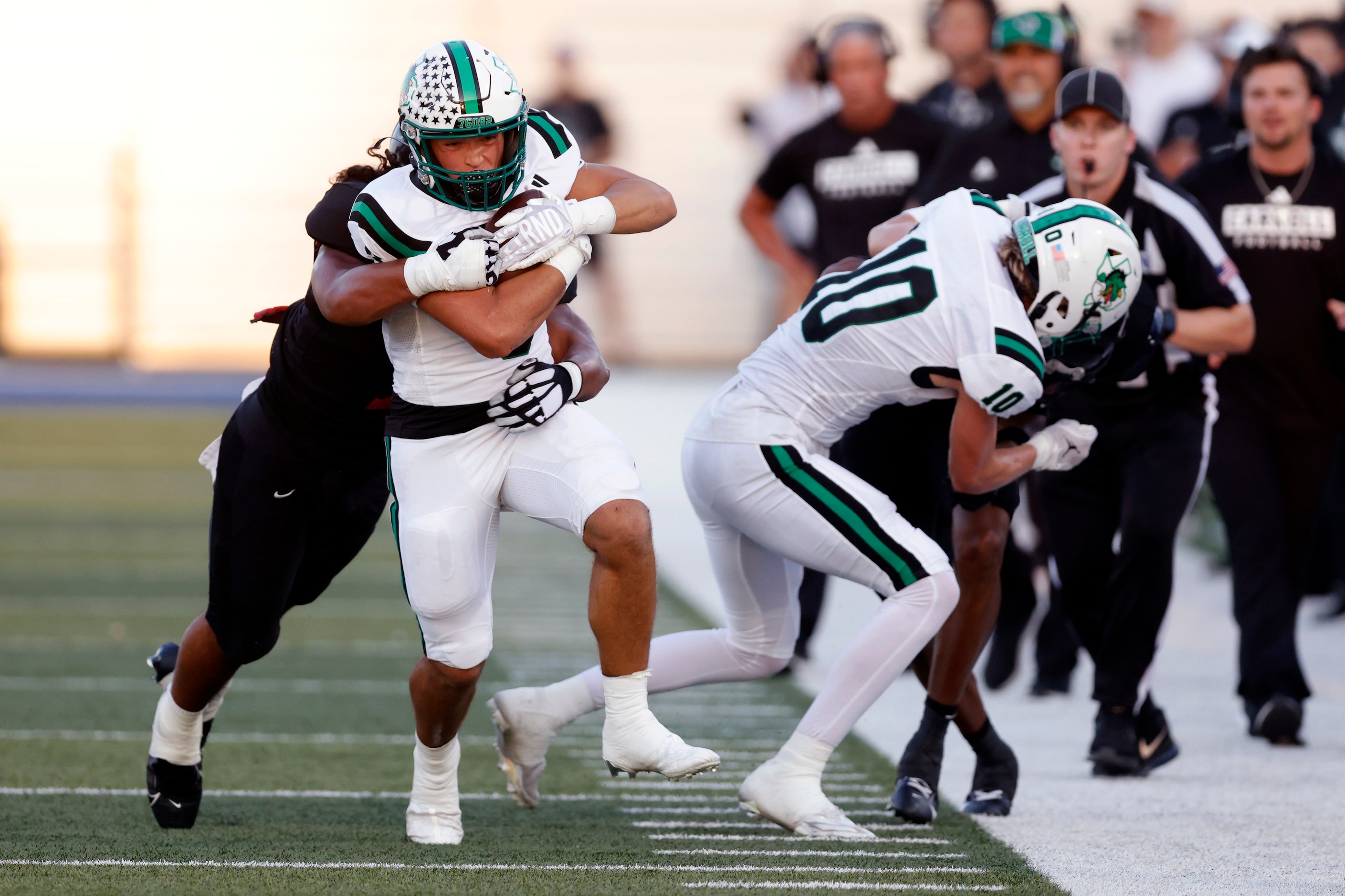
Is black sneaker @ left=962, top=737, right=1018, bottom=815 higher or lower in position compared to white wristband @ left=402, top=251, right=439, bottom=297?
lower

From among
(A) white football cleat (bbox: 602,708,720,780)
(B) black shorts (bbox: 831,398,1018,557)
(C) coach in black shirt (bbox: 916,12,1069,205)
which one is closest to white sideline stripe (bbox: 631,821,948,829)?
(A) white football cleat (bbox: 602,708,720,780)

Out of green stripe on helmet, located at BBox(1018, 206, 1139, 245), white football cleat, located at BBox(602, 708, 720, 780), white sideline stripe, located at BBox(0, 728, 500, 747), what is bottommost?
white sideline stripe, located at BBox(0, 728, 500, 747)

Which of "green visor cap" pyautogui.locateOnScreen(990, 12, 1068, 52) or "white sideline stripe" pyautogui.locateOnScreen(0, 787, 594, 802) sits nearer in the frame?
"white sideline stripe" pyautogui.locateOnScreen(0, 787, 594, 802)

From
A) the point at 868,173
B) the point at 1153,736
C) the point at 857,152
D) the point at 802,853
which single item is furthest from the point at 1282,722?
the point at 857,152

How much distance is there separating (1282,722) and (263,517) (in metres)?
3.08

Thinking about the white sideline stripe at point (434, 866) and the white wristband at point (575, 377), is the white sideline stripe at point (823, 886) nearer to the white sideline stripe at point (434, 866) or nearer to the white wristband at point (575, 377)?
the white sideline stripe at point (434, 866)

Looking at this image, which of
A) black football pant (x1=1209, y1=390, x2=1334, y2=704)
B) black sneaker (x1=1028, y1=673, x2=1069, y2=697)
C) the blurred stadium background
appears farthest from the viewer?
the blurred stadium background

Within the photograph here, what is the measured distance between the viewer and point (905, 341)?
166 inches

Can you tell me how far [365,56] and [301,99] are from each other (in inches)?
30.7

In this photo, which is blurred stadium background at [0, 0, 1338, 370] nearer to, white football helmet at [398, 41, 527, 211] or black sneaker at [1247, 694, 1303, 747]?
black sneaker at [1247, 694, 1303, 747]

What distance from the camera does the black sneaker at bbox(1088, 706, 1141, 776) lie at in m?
5.11

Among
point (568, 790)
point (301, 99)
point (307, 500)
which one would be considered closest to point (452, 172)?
point (307, 500)

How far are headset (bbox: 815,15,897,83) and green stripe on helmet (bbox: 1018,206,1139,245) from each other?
2.90 meters

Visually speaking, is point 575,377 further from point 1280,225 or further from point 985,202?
point 1280,225
